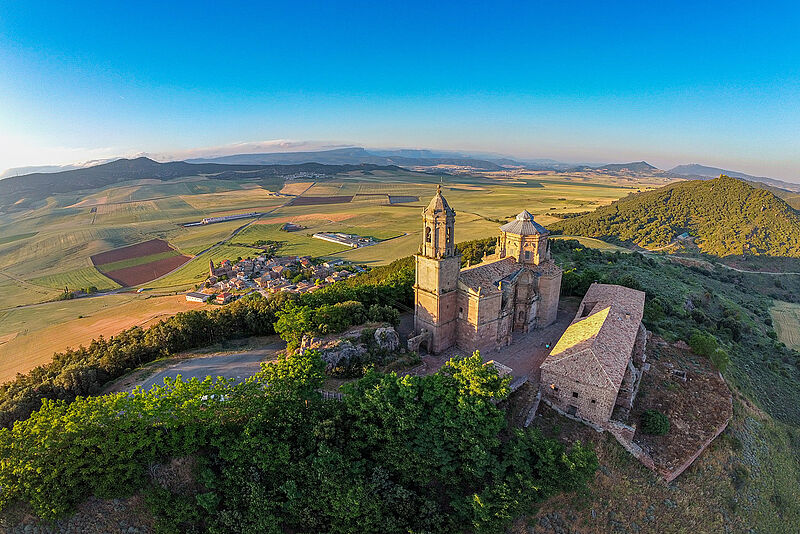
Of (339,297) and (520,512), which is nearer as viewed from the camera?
(520,512)

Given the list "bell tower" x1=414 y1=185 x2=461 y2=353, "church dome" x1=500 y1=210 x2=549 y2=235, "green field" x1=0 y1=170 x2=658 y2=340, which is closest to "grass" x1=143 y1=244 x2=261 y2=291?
"green field" x1=0 y1=170 x2=658 y2=340

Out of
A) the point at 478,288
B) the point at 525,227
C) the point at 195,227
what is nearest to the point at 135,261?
the point at 195,227

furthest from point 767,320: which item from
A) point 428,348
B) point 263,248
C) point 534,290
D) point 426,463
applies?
point 263,248

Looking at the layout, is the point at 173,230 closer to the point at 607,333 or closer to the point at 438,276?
the point at 438,276

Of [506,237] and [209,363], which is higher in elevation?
[506,237]

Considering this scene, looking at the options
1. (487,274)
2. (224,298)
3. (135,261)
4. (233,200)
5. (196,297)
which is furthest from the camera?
(233,200)

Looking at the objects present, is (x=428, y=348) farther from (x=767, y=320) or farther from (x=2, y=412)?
(x=767, y=320)

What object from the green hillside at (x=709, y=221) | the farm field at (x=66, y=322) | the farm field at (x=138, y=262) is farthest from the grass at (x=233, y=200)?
the green hillside at (x=709, y=221)

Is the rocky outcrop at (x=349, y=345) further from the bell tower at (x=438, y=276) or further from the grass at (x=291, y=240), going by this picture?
the grass at (x=291, y=240)
